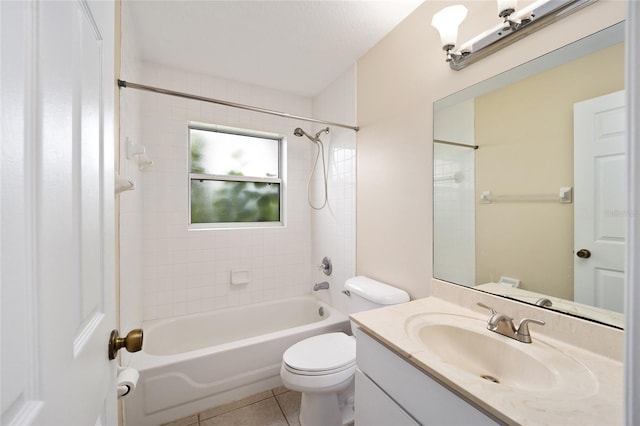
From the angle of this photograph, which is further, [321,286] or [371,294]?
[321,286]

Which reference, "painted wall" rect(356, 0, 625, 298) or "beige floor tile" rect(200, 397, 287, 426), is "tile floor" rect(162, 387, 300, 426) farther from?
"painted wall" rect(356, 0, 625, 298)

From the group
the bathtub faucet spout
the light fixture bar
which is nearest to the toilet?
the bathtub faucet spout

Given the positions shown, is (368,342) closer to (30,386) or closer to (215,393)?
(30,386)

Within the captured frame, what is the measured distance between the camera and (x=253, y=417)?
1605 millimetres

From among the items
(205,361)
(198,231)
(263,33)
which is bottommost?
(205,361)

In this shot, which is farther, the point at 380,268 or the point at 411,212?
the point at 380,268

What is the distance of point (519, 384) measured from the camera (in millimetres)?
840

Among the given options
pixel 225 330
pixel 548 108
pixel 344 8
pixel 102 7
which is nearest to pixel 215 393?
pixel 225 330

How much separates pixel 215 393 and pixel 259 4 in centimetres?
235

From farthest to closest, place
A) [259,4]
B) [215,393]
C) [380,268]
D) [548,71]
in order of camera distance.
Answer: [380,268]
[215,393]
[259,4]
[548,71]

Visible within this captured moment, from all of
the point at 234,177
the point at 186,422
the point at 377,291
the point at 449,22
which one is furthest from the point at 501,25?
the point at 186,422

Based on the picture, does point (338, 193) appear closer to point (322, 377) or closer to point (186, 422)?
point (322, 377)

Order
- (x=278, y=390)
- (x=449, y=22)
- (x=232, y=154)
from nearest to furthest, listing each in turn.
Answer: (x=449, y=22) < (x=278, y=390) < (x=232, y=154)

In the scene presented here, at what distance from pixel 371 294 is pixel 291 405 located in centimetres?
93
